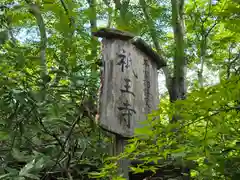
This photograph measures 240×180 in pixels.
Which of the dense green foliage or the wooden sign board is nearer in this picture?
the dense green foliage

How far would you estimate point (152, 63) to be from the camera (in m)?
2.49

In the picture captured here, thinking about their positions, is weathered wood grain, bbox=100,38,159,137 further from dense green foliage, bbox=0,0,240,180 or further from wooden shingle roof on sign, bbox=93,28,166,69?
dense green foliage, bbox=0,0,240,180

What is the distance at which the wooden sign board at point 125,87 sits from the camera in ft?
6.29

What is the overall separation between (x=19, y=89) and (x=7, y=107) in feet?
0.83

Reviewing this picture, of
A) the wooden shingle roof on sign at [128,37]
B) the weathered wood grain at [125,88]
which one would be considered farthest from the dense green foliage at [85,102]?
the wooden shingle roof on sign at [128,37]

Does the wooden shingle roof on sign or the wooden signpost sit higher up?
the wooden shingle roof on sign

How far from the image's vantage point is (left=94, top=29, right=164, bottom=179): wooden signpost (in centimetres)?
191

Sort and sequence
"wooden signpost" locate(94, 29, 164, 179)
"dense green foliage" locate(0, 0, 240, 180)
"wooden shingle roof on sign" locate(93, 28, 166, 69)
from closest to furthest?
"dense green foliage" locate(0, 0, 240, 180)
"wooden signpost" locate(94, 29, 164, 179)
"wooden shingle roof on sign" locate(93, 28, 166, 69)

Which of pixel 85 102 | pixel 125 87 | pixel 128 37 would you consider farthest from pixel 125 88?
pixel 85 102

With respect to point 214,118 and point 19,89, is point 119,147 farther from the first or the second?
point 214,118

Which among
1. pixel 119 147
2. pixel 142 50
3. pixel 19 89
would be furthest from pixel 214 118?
pixel 142 50

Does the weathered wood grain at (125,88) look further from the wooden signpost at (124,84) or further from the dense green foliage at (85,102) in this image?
the dense green foliage at (85,102)

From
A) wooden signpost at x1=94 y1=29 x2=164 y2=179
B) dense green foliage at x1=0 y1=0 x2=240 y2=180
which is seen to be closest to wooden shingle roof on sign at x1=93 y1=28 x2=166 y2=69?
wooden signpost at x1=94 y1=29 x2=164 y2=179

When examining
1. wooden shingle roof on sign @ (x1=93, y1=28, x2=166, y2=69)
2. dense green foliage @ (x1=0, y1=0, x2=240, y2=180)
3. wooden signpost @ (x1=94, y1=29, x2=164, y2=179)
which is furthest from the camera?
wooden shingle roof on sign @ (x1=93, y1=28, x2=166, y2=69)
